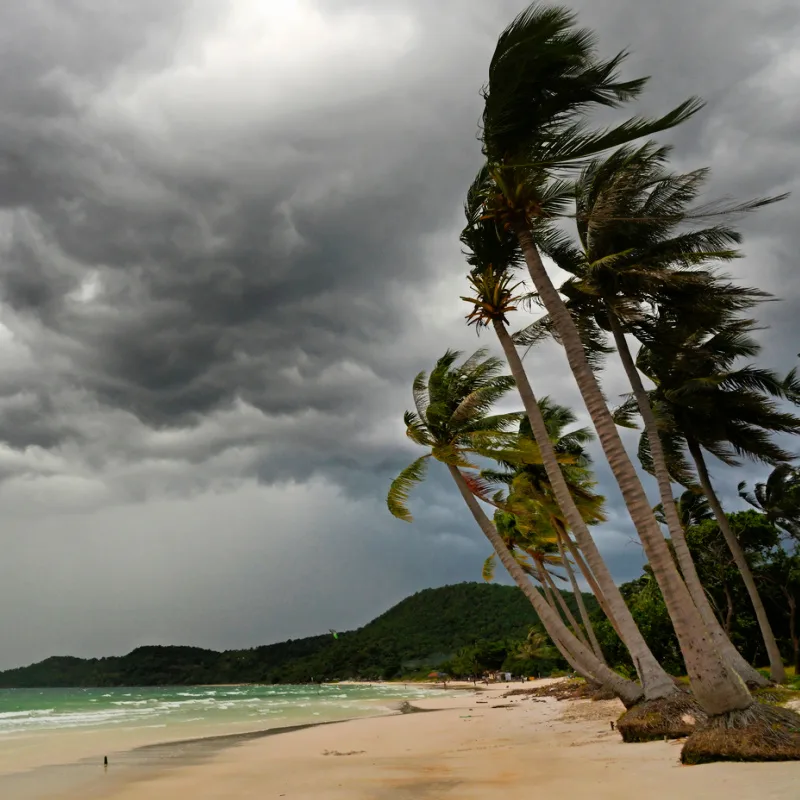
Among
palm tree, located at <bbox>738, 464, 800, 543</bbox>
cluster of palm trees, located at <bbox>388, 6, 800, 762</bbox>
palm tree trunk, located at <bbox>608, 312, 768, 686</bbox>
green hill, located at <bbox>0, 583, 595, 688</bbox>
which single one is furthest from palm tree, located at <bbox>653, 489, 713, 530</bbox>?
green hill, located at <bbox>0, 583, 595, 688</bbox>

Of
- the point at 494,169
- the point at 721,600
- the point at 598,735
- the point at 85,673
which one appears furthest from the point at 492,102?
the point at 85,673

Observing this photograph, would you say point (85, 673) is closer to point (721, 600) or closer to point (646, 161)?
point (721, 600)

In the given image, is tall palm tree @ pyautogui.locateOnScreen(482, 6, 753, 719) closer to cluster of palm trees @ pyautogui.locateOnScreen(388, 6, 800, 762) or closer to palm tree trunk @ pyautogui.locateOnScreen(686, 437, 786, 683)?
cluster of palm trees @ pyautogui.locateOnScreen(388, 6, 800, 762)

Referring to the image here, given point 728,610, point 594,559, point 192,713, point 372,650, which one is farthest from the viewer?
point 372,650

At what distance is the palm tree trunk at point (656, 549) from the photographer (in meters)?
8.05

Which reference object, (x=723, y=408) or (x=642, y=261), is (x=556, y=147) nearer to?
(x=642, y=261)

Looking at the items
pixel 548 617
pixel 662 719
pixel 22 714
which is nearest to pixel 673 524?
pixel 548 617

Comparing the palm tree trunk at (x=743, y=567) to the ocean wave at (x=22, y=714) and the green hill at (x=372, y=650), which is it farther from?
the green hill at (x=372, y=650)

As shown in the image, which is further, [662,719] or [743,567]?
[743,567]

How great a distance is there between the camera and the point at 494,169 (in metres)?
11.1

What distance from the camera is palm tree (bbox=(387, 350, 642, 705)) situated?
607 inches

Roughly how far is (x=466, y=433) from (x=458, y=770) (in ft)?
27.9

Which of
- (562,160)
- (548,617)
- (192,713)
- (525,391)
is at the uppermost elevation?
(562,160)

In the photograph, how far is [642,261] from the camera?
13227mm
